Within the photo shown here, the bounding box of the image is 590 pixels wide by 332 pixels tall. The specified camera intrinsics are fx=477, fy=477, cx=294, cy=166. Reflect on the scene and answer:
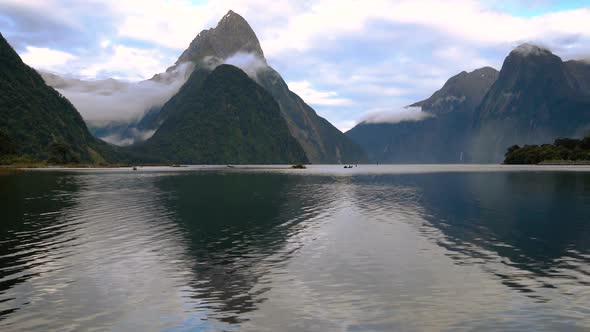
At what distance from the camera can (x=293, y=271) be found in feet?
94.9

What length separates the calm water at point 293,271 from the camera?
20453 millimetres

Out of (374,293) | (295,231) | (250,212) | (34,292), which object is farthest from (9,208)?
(374,293)

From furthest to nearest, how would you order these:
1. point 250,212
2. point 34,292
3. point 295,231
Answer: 1. point 250,212
2. point 295,231
3. point 34,292

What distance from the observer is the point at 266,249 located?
3591cm

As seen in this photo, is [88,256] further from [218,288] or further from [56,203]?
[56,203]

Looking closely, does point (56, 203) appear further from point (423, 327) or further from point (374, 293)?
point (423, 327)

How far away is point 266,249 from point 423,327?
716 inches

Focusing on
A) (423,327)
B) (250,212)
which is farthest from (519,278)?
(250,212)

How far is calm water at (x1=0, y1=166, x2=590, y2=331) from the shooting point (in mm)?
20453

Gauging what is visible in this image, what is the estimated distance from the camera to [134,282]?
86.3ft

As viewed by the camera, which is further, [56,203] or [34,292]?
[56,203]

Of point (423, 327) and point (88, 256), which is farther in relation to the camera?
point (88, 256)

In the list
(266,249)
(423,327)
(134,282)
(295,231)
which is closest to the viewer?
(423,327)

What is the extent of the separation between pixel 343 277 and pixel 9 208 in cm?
5319
